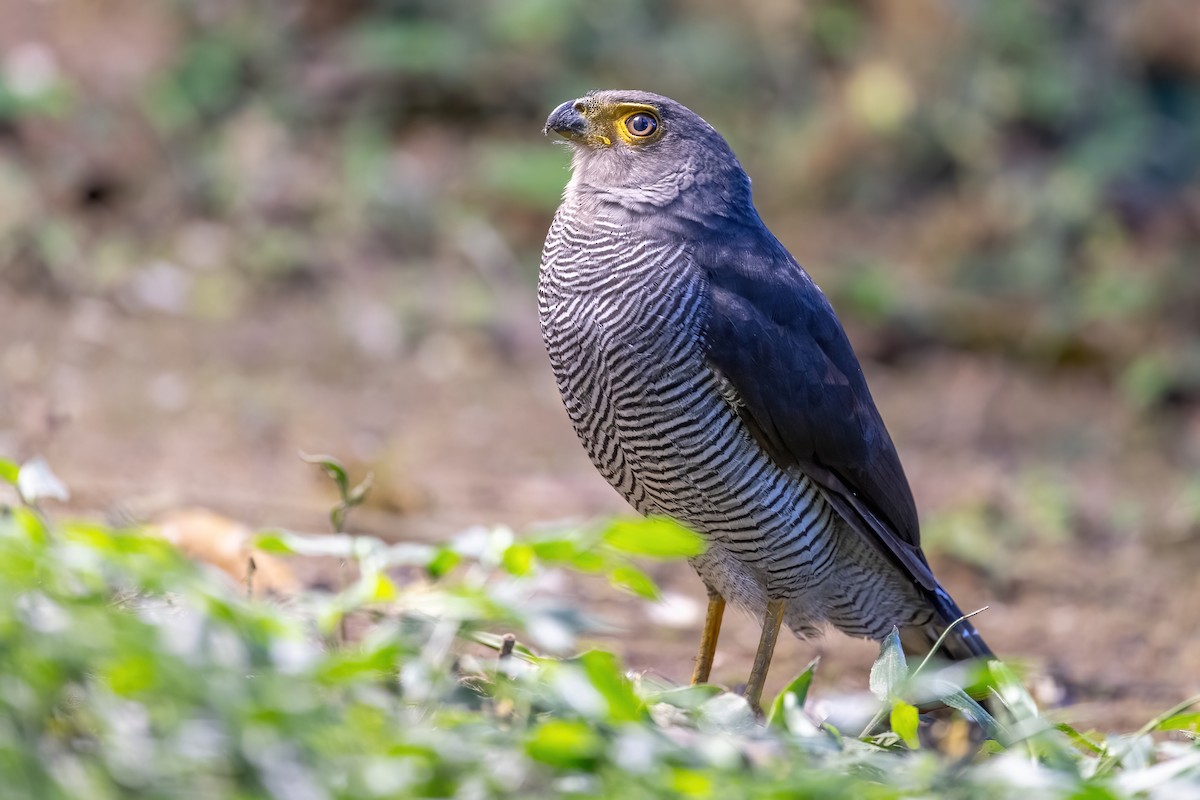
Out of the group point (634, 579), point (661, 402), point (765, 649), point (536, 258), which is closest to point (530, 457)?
point (536, 258)

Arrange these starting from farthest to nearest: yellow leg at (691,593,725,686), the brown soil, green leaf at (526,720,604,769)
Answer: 1. the brown soil
2. yellow leg at (691,593,725,686)
3. green leaf at (526,720,604,769)

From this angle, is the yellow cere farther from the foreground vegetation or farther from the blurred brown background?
the foreground vegetation

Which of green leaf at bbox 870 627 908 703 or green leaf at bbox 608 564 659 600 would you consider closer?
green leaf at bbox 608 564 659 600

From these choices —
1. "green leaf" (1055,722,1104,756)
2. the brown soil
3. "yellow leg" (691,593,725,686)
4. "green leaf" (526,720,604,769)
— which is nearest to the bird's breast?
"yellow leg" (691,593,725,686)

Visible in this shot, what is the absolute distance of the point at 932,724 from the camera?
3.68m

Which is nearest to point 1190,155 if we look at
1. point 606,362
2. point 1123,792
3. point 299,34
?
point 299,34

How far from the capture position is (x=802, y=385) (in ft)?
12.6

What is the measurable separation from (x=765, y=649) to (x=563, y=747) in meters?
1.99

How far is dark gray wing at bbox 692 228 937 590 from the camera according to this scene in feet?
12.2

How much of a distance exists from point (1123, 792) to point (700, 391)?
5.68ft

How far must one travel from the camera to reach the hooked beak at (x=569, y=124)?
165 inches

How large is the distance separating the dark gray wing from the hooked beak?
616mm

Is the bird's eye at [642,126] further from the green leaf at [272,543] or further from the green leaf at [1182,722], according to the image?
the green leaf at [1182,722]

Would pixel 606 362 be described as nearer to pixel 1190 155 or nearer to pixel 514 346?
pixel 514 346
